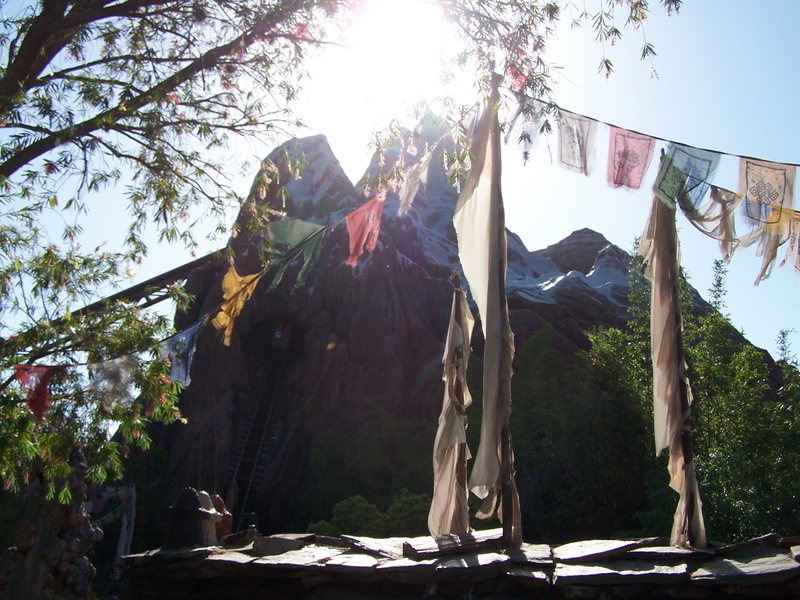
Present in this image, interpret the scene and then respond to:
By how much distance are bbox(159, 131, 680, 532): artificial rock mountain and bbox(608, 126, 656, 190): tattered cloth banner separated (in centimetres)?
1043

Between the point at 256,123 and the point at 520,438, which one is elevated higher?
the point at 256,123

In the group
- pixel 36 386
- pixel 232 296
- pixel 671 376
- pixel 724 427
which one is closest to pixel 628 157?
pixel 671 376

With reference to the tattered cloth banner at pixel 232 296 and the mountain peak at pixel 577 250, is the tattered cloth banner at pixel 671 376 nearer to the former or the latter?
the tattered cloth banner at pixel 232 296

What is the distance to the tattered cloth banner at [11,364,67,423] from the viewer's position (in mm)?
4738

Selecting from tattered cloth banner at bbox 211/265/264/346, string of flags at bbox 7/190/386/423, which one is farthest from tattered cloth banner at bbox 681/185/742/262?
tattered cloth banner at bbox 211/265/264/346

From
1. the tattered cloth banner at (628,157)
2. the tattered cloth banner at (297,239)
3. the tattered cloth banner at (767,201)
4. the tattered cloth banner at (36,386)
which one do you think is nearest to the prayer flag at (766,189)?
the tattered cloth banner at (767,201)

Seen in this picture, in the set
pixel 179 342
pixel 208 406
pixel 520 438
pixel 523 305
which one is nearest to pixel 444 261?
pixel 523 305

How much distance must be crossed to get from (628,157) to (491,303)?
6.07ft

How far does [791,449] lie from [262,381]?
16.0 m

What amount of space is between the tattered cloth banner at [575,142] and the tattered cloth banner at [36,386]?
4.61 m

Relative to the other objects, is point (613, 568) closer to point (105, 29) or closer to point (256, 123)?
point (256, 123)

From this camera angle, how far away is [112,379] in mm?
5090

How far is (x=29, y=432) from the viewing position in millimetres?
4742

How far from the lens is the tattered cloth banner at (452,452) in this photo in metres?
6.06
